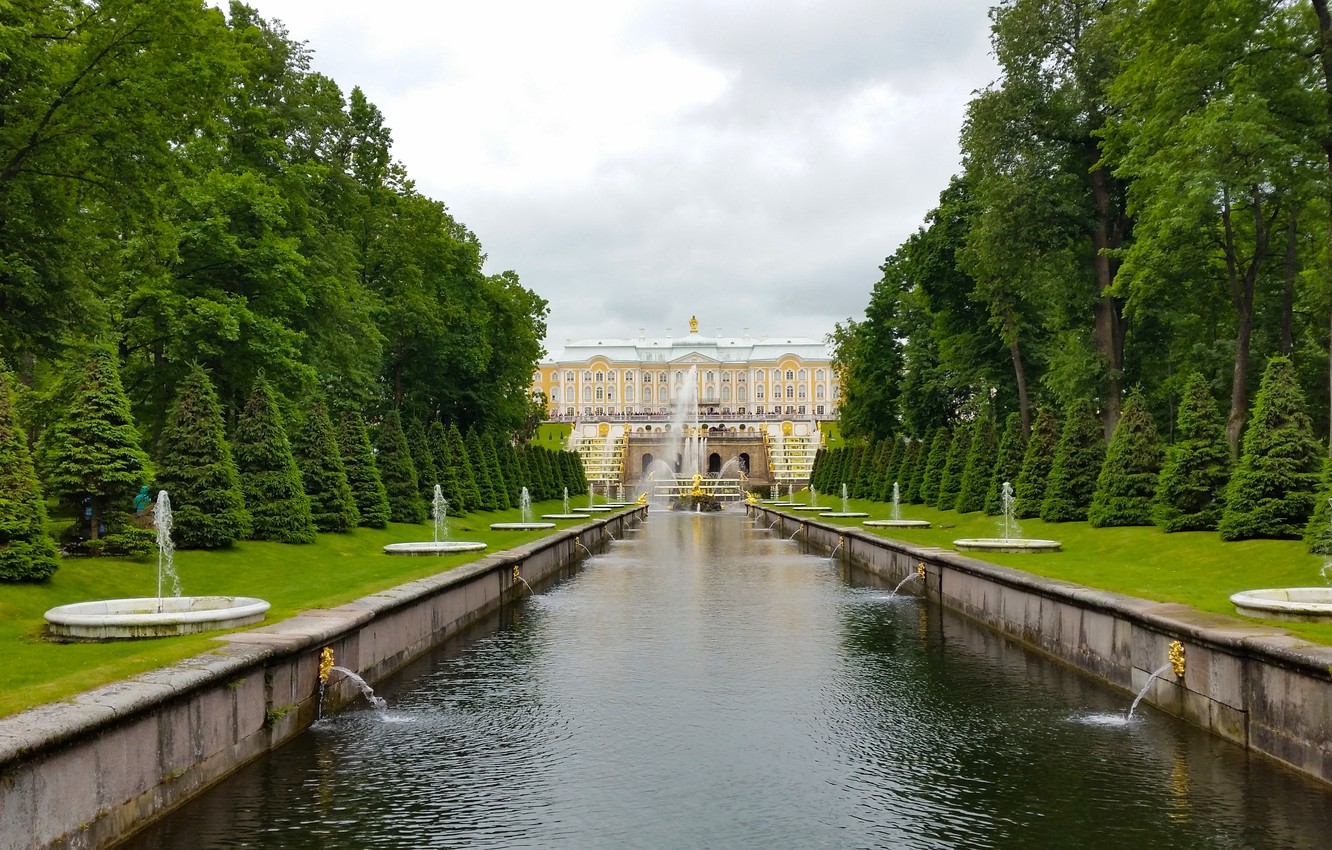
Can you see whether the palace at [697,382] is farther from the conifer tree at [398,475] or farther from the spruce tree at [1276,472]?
the spruce tree at [1276,472]

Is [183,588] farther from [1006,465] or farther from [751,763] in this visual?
[1006,465]

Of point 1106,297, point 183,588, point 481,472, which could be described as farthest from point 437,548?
point 1106,297

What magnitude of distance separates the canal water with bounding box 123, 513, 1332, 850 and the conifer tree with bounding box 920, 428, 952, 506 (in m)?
23.1

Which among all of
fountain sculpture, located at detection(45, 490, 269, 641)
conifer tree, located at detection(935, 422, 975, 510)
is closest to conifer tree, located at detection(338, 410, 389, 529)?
fountain sculpture, located at detection(45, 490, 269, 641)

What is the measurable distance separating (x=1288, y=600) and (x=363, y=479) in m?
18.9

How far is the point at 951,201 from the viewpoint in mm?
35719

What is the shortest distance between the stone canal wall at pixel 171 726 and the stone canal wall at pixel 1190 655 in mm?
6566

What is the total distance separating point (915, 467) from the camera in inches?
1457

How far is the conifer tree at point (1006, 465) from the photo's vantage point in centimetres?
2648

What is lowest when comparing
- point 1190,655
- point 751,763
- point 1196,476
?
point 751,763

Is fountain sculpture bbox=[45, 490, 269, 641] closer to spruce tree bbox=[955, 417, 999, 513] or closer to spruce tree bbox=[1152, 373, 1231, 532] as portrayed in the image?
spruce tree bbox=[1152, 373, 1231, 532]

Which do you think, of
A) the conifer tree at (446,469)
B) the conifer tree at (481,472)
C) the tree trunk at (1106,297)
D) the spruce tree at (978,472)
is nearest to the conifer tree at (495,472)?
the conifer tree at (481,472)

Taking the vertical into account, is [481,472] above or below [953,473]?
above

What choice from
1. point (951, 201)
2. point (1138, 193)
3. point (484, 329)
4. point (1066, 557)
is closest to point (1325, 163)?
point (1138, 193)
